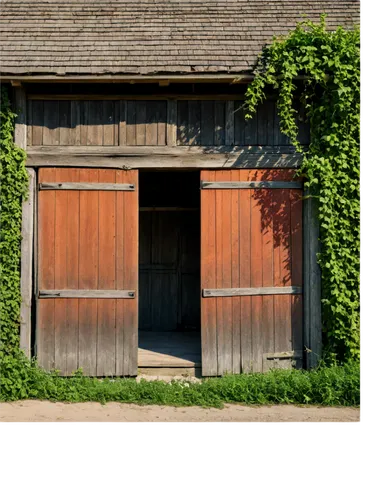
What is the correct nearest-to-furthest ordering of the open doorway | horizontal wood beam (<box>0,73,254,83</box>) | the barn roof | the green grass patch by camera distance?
the green grass patch
horizontal wood beam (<box>0,73,254,83</box>)
the barn roof
the open doorway

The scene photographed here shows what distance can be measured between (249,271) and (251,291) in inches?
10.6

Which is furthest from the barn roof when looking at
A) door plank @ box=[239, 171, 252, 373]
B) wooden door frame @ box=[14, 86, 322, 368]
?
door plank @ box=[239, 171, 252, 373]

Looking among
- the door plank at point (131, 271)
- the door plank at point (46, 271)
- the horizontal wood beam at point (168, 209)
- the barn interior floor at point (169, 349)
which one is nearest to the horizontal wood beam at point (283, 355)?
the barn interior floor at point (169, 349)

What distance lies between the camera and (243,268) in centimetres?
719

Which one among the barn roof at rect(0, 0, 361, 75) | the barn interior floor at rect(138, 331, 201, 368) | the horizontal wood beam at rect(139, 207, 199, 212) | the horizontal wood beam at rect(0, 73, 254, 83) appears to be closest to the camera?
the horizontal wood beam at rect(0, 73, 254, 83)

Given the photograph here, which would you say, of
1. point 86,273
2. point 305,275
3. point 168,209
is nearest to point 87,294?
point 86,273

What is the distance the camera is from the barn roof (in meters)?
6.84

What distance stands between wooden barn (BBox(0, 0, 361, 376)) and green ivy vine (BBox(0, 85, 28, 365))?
11 centimetres

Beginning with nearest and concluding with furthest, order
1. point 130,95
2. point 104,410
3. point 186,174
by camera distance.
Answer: point 104,410 < point 130,95 < point 186,174

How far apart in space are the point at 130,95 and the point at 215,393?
13.2 ft

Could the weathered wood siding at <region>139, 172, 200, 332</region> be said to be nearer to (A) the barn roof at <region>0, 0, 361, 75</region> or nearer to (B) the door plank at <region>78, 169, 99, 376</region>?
(A) the barn roof at <region>0, 0, 361, 75</region>

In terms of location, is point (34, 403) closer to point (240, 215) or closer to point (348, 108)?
point (240, 215)

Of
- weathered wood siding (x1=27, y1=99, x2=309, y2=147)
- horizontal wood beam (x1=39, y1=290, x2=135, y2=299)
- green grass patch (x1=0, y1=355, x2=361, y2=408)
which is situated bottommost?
green grass patch (x1=0, y1=355, x2=361, y2=408)

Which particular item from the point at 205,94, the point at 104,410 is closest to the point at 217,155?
the point at 205,94
